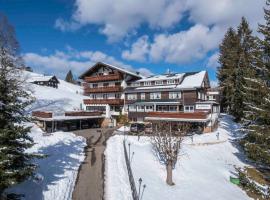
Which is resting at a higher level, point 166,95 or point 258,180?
point 166,95

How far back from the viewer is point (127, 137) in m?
35.2

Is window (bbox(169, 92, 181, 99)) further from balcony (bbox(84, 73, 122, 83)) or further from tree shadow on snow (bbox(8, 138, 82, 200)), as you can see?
tree shadow on snow (bbox(8, 138, 82, 200))

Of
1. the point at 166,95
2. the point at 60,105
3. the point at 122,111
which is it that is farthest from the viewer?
the point at 60,105

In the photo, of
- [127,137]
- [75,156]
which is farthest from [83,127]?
[75,156]

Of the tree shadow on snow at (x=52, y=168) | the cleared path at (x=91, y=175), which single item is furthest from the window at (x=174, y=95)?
the tree shadow on snow at (x=52, y=168)

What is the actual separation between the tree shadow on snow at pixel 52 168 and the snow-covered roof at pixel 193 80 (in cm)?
A: 2298

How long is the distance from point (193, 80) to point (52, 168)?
108 feet

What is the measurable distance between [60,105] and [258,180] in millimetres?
54227

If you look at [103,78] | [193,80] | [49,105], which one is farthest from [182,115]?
[49,105]

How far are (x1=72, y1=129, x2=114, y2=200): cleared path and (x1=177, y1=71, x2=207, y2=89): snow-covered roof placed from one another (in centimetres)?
2011

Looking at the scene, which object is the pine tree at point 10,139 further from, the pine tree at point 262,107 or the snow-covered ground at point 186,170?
the pine tree at point 262,107

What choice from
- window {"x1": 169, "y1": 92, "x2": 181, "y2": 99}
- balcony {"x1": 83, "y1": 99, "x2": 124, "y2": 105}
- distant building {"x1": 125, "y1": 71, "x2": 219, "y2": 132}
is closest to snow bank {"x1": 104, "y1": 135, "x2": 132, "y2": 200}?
distant building {"x1": 125, "y1": 71, "x2": 219, "y2": 132}

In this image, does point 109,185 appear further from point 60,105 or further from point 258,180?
point 60,105

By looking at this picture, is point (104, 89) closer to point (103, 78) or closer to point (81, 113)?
point (103, 78)
